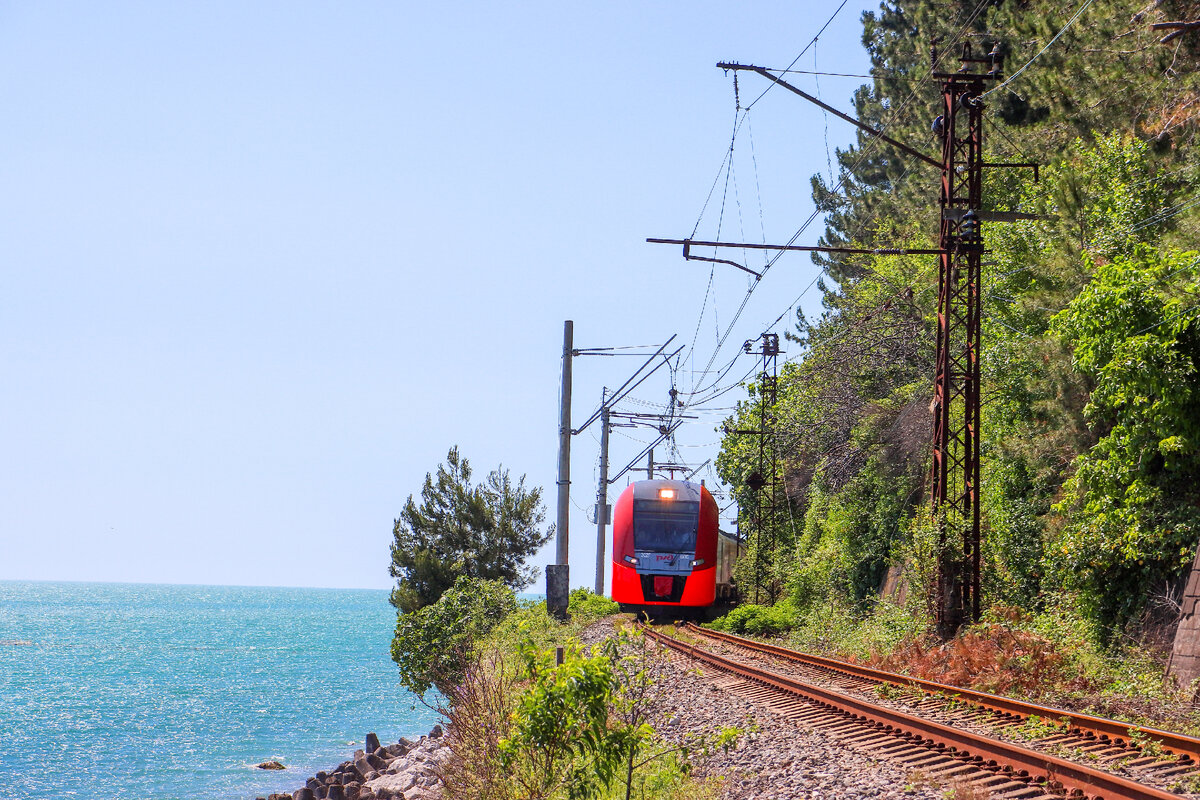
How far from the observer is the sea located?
3300cm

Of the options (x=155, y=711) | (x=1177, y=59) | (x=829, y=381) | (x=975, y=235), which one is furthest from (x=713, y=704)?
(x=155, y=711)

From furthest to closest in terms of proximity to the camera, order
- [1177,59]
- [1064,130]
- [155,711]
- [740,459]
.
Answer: [155,711] < [740,459] < [1064,130] < [1177,59]

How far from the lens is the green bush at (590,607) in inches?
1154

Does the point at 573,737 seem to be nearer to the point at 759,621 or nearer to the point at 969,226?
the point at 969,226

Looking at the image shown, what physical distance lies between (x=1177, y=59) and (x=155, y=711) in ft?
169

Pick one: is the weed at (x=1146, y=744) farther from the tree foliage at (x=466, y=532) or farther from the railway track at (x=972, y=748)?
the tree foliage at (x=466, y=532)

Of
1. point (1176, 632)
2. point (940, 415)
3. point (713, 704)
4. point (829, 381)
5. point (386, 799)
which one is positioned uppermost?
point (829, 381)

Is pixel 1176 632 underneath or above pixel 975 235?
underneath

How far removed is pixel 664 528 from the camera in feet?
82.2

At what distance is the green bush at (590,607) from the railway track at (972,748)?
624 inches

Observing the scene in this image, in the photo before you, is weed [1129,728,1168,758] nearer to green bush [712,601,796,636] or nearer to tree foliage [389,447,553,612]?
green bush [712,601,796,636]

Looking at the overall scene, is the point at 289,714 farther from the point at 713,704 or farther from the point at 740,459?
the point at 713,704

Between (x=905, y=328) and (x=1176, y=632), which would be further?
(x=905, y=328)

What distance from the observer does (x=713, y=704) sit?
1224 centimetres
